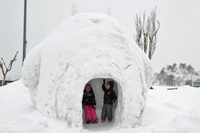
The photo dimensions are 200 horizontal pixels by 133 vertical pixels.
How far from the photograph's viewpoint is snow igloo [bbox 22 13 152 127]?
369 centimetres

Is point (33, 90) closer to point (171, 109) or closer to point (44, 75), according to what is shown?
point (44, 75)

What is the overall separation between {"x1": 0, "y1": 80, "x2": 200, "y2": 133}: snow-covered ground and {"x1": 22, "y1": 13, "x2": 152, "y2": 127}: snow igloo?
284 millimetres

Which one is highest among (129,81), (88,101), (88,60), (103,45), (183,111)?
(103,45)

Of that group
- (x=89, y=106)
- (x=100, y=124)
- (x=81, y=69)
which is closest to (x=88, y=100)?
(x=89, y=106)

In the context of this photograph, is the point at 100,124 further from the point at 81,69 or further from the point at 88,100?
the point at 81,69

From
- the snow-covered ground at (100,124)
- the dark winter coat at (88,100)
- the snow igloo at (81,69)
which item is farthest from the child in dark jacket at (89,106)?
the snow igloo at (81,69)

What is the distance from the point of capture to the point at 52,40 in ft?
15.2

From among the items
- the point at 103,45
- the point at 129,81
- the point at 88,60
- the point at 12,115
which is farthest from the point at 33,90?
the point at 129,81

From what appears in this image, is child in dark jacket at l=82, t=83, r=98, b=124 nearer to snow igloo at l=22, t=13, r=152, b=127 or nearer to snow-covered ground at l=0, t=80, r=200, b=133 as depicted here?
snow-covered ground at l=0, t=80, r=200, b=133

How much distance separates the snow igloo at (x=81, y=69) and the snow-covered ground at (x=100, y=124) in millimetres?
284

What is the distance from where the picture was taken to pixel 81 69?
3738 mm

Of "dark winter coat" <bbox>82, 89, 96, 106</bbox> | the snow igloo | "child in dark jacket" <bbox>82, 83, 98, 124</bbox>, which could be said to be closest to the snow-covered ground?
"child in dark jacket" <bbox>82, 83, 98, 124</bbox>

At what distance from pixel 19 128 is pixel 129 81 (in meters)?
2.24

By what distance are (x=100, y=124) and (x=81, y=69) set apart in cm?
170
